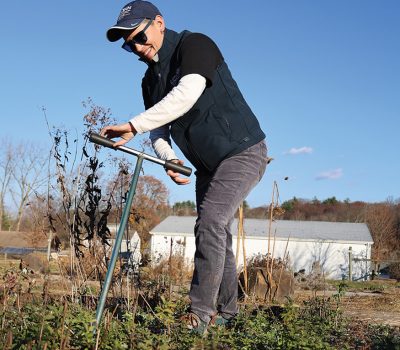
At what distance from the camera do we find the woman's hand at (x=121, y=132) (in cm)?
349

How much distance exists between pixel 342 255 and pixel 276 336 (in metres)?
39.7

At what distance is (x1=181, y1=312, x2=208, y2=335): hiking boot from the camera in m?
3.40

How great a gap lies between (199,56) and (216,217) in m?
0.97

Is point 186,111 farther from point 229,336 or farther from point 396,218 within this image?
point 396,218

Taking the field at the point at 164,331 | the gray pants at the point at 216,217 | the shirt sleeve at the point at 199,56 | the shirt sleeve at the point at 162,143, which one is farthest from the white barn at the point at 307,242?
the shirt sleeve at the point at 199,56

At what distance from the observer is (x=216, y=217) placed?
367cm

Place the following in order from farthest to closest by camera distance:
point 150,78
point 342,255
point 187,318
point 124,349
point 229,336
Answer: point 342,255, point 150,78, point 187,318, point 229,336, point 124,349

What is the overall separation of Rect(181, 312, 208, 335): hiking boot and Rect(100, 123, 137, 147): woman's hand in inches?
41.1

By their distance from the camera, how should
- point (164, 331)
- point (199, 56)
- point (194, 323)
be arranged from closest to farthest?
point (164, 331), point (194, 323), point (199, 56)

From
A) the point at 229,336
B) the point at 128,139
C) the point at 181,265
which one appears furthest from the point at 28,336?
the point at 181,265

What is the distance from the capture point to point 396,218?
169ft

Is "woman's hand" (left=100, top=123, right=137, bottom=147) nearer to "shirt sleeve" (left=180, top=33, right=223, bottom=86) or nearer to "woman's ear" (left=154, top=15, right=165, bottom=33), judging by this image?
"shirt sleeve" (left=180, top=33, right=223, bottom=86)

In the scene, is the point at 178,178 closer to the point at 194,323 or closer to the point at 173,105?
the point at 173,105

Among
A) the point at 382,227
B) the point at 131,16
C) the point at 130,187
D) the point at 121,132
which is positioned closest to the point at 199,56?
the point at 131,16
